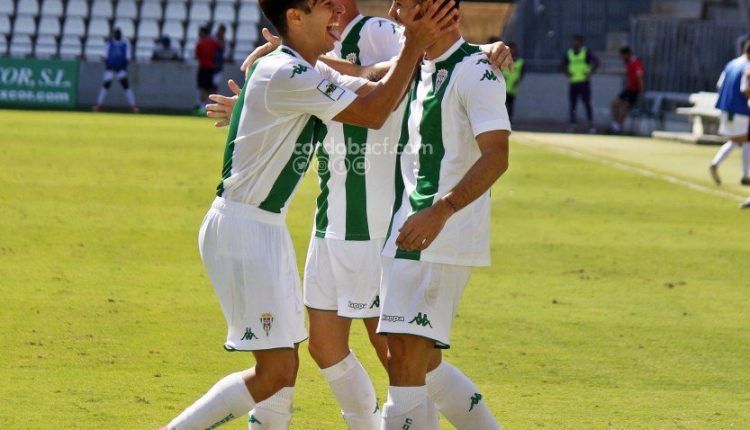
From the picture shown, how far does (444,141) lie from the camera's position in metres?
4.88

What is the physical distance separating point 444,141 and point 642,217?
9305 mm

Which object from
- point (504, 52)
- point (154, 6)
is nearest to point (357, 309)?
point (504, 52)

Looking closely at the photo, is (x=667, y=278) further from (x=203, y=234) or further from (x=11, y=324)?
(x=203, y=234)

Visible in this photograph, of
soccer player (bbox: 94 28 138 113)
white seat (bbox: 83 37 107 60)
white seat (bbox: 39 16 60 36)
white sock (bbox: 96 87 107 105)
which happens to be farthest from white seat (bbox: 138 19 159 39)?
soccer player (bbox: 94 28 138 113)

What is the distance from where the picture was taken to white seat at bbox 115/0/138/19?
121 feet

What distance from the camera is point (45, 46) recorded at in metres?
35.4

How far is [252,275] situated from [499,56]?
4.08 ft

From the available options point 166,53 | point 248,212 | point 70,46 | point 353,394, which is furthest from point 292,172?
point 70,46

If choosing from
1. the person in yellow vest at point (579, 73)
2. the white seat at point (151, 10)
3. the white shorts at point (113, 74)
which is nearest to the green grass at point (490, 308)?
the person in yellow vest at point (579, 73)

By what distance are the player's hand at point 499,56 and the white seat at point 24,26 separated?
1285 inches

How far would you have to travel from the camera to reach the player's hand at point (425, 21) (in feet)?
14.9

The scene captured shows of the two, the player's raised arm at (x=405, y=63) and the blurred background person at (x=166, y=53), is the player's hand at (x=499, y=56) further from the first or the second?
A: the blurred background person at (x=166, y=53)

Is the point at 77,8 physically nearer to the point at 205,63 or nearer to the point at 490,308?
the point at 205,63

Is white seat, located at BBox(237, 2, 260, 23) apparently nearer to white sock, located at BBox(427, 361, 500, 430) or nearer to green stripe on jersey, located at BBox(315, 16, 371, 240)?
green stripe on jersey, located at BBox(315, 16, 371, 240)
